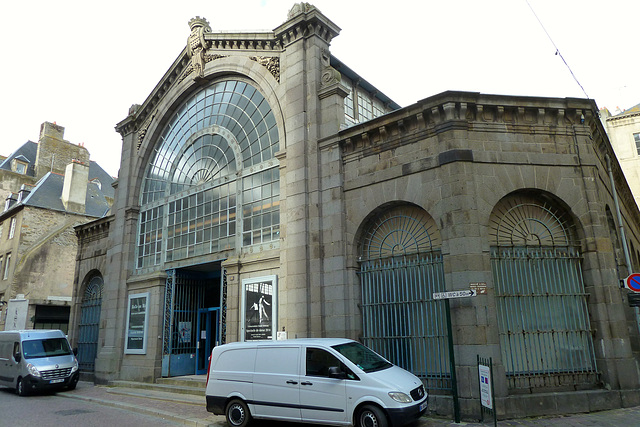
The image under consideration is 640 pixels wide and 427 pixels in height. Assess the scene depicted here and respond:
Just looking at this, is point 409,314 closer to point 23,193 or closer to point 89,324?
point 89,324

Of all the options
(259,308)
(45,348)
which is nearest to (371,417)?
(259,308)

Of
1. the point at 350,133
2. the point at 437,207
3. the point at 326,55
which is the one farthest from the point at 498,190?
the point at 326,55

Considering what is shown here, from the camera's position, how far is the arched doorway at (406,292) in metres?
10.4

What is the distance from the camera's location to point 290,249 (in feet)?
41.5

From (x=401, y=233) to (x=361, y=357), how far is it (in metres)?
3.99

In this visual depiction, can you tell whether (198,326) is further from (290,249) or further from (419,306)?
(419,306)

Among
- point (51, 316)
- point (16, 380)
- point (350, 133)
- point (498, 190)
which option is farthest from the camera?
point (51, 316)

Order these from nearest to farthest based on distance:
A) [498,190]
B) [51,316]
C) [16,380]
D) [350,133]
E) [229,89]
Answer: [498,190] → [350,133] → [16,380] → [229,89] → [51,316]

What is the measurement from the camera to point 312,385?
327 inches

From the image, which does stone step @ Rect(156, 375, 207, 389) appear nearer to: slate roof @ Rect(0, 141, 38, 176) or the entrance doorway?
the entrance doorway

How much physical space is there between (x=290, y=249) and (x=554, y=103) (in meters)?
7.82

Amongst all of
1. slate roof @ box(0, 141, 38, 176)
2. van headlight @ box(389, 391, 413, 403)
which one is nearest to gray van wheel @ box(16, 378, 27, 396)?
van headlight @ box(389, 391, 413, 403)

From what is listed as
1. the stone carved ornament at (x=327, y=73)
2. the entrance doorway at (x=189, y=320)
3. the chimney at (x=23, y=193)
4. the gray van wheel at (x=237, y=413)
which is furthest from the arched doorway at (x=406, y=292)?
the chimney at (x=23, y=193)

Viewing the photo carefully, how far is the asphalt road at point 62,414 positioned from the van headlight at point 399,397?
5.31 meters
